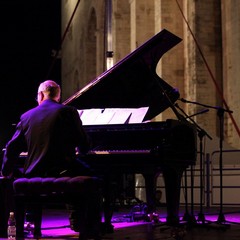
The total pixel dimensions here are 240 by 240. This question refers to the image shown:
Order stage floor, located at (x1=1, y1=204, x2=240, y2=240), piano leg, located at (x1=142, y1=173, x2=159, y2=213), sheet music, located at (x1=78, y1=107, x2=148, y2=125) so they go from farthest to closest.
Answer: piano leg, located at (x1=142, y1=173, x2=159, y2=213), sheet music, located at (x1=78, y1=107, x2=148, y2=125), stage floor, located at (x1=1, y1=204, x2=240, y2=240)

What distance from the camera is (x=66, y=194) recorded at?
18.0 ft

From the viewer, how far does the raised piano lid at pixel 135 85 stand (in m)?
6.96

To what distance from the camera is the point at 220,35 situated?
15.4 meters

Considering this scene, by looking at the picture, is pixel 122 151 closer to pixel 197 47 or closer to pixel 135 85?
pixel 135 85

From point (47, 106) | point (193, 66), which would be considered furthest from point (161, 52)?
point (193, 66)

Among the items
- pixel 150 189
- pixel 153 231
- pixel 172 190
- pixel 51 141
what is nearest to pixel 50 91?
pixel 51 141

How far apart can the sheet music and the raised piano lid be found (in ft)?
0.85

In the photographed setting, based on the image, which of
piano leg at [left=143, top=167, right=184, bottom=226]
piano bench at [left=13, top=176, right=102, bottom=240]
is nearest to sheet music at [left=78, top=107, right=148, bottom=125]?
piano leg at [left=143, top=167, right=184, bottom=226]

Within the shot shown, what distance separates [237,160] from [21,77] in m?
16.7

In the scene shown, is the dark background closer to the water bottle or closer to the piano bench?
the water bottle

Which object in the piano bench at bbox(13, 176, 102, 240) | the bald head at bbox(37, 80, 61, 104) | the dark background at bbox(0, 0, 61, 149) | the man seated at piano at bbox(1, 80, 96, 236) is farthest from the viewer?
the dark background at bbox(0, 0, 61, 149)

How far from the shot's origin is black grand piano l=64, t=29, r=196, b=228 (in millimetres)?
6301

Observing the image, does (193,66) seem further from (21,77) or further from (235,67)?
(21,77)

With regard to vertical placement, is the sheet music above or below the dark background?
below
